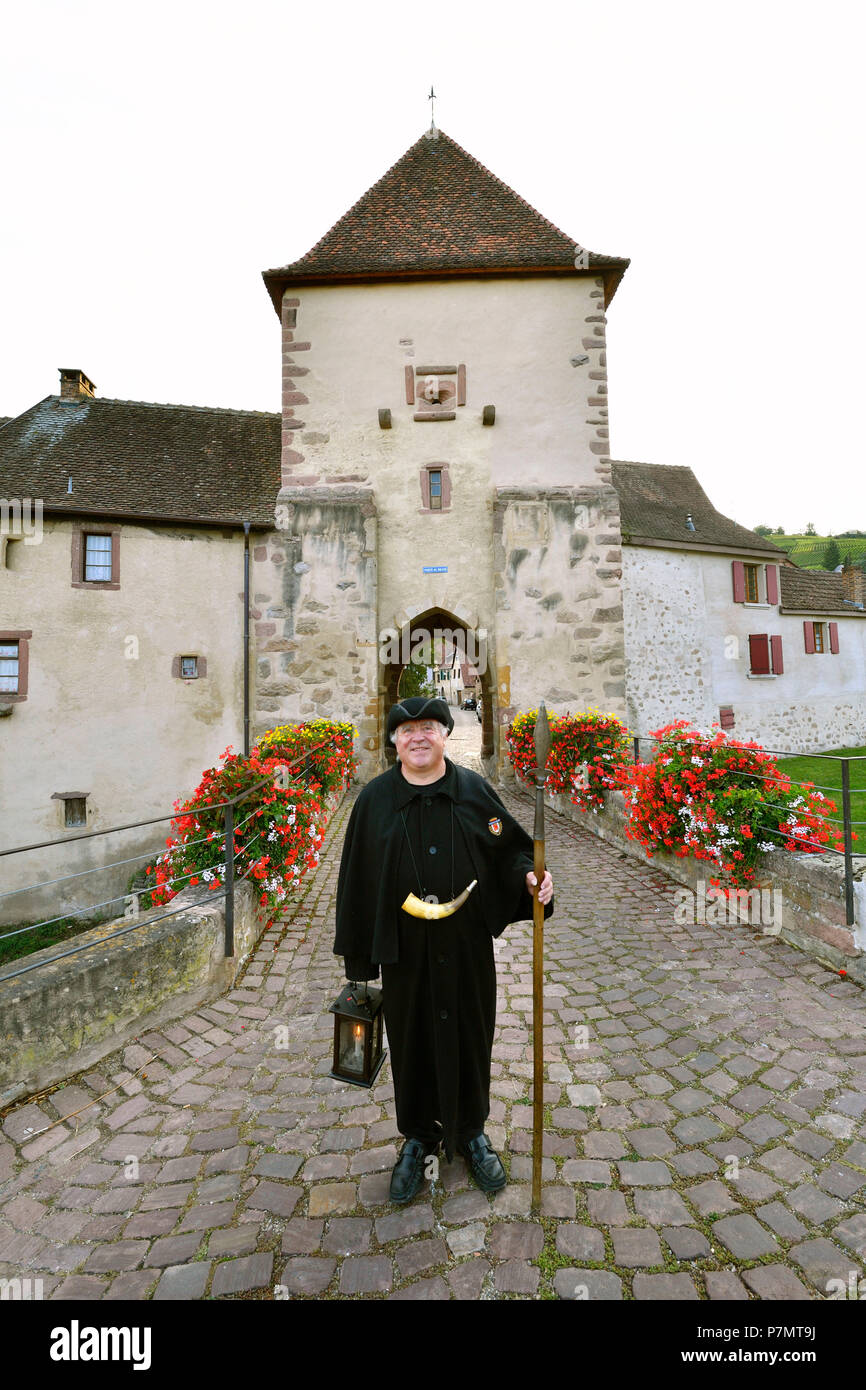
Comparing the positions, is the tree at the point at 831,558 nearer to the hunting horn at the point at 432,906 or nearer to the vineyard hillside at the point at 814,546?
the vineyard hillside at the point at 814,546

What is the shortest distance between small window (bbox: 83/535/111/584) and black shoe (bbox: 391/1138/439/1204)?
41.4ft

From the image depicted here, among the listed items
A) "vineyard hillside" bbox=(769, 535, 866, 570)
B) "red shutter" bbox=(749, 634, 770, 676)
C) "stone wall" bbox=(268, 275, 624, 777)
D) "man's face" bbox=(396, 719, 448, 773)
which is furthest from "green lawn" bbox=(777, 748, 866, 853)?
"vineyard hillside" bbox=(769, 535, 866, 570)

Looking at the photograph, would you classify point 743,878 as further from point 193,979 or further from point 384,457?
point 384,457

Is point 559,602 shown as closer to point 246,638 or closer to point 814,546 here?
point 246,638

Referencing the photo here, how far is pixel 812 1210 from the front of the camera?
7.45ft

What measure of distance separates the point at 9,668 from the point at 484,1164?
1329 cm

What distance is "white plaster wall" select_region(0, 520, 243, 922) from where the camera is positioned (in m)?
12.2

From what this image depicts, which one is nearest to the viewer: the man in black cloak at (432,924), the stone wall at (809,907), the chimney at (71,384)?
the man in black cloak at (432,924)

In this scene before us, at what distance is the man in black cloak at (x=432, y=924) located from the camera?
7.82 feet

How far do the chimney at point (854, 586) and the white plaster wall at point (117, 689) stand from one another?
20.4 metres

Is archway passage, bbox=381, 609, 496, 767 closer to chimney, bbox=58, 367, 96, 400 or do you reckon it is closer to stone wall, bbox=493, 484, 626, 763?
stone wall, bbox=493, 484, 626, 763

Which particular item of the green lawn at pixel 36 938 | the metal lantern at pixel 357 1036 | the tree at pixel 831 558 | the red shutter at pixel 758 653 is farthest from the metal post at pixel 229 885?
the tree at pixel 831 558
